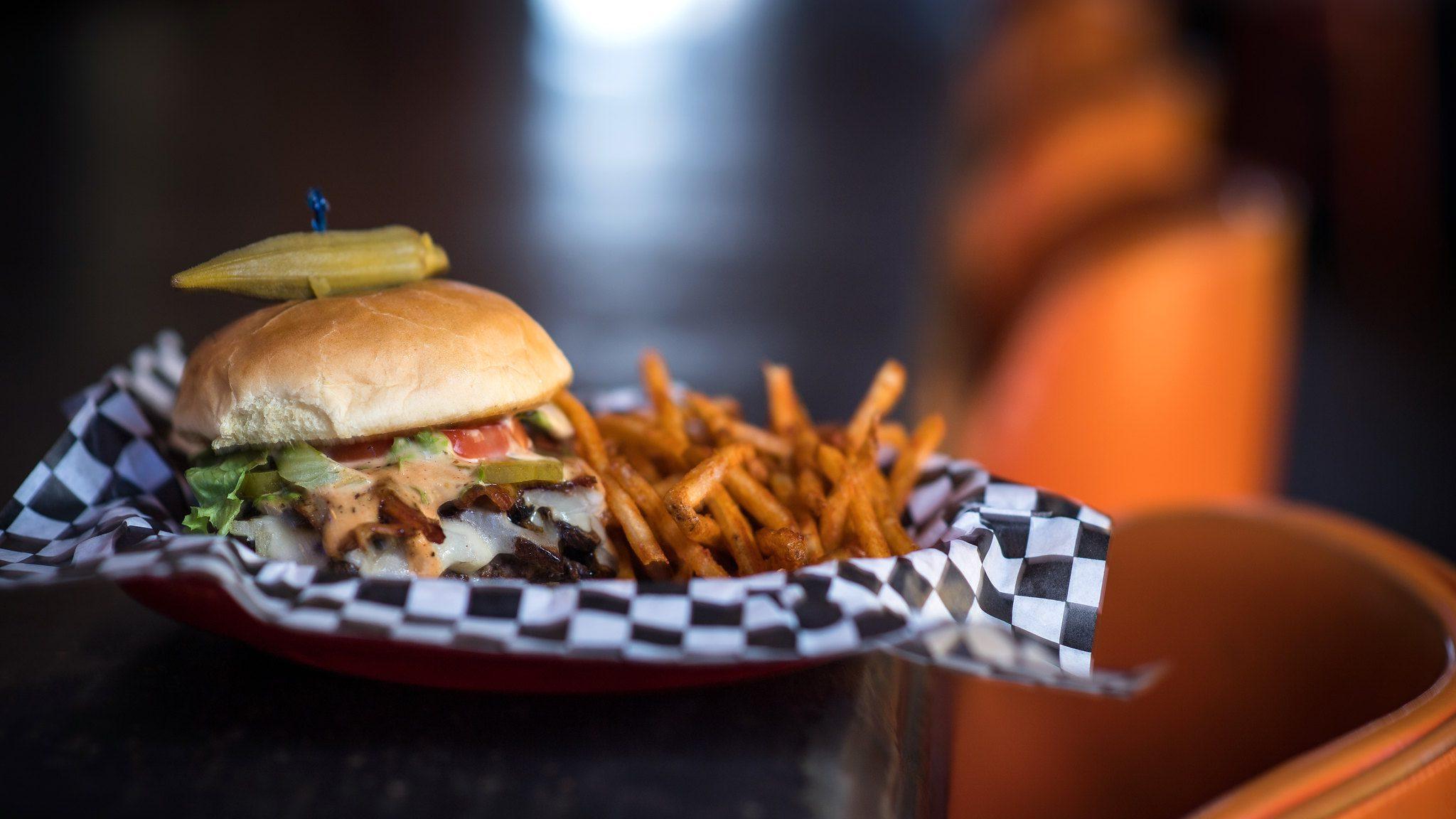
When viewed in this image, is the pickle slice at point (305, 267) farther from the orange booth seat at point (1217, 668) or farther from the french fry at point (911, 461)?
the orange booth seat at point (1217, 668)

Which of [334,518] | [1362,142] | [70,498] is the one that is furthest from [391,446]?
[1362,142]

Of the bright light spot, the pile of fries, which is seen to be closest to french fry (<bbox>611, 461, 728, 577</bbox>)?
the pile of fries

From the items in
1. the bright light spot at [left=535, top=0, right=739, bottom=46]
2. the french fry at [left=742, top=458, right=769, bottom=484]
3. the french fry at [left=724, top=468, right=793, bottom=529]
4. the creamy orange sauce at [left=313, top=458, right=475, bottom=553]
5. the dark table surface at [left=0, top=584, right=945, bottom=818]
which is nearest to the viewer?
the dark table surface at [left=0, top=584, right=945, bottom=818]

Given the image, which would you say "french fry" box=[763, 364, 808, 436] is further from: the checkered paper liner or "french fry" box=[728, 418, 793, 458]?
the checkered paper liner

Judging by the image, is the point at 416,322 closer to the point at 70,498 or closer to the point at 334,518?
the point at 334,518

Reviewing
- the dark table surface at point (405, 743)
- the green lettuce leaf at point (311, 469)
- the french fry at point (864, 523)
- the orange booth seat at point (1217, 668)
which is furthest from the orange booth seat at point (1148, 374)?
the green lettuce leaf at point (311, 469)

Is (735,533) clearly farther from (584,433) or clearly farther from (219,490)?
(219,490)

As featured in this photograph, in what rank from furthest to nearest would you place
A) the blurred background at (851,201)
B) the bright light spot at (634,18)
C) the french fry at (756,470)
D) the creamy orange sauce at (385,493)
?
the bright light spot at (634,18)
the blurred background at (851,201)
the french fry at (756,470)
the creamy orange sauce at (385,493)
